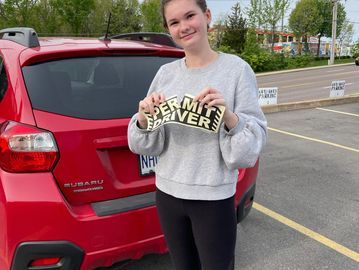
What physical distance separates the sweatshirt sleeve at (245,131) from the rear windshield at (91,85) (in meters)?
0.93

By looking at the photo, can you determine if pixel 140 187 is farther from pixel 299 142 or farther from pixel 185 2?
pixel 299 142

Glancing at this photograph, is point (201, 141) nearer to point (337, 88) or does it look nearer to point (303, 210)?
point (303, 210)

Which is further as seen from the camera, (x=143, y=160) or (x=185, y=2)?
(x=143, y=160)

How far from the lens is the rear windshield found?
2230 mm

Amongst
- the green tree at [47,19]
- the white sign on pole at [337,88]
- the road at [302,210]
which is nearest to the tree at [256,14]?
the green tree at [47,19]

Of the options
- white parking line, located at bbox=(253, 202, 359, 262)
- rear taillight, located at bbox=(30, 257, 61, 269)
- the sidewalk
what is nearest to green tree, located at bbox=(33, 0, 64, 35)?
the sidewalk

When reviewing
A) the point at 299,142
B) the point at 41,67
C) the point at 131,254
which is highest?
the point at 41,67

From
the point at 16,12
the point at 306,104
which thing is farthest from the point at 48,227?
the point at 16,12

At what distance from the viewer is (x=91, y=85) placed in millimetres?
2453

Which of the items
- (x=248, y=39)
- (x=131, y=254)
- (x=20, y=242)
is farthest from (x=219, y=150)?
(x=248, y=39)

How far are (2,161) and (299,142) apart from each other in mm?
5246

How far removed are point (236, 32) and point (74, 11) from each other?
1525cm

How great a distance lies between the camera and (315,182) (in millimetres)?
4621

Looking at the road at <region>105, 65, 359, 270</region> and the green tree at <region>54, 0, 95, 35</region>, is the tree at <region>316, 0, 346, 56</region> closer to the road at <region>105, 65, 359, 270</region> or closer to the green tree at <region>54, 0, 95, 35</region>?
the green tree at <region>54, 0, 95, 35</region>
